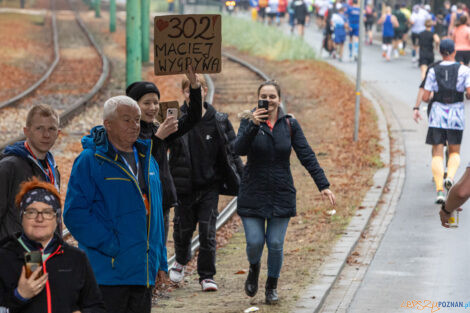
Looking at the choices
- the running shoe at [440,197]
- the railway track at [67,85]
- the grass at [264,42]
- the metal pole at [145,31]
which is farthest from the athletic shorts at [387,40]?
the running shoe at [440,197]

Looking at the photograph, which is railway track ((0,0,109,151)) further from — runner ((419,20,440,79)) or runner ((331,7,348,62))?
runner ((419,20,440,79))

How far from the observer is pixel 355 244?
10180 millimetres

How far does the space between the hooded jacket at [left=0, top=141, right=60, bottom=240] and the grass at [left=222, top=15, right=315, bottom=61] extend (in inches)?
1035

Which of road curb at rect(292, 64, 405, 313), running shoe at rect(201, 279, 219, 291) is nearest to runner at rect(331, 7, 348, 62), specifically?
road curb at rect(292, 64, 405, 313)

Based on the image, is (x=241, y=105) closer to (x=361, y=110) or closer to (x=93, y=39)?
(x=361, y=110)

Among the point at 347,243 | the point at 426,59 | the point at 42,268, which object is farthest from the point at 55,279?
the point at 426,59

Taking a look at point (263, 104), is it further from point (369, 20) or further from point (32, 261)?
point (369, 20)

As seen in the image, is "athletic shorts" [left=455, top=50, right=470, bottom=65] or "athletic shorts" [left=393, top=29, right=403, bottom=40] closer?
"athletic shorts" [left=455, top=50, right=470, bottom=65]

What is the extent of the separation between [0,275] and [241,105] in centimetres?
1786

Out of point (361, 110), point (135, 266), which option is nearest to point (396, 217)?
point (135, 266)

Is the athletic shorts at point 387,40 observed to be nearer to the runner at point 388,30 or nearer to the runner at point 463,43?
the runner at point 388,30

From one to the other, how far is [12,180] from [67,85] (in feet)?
69.9

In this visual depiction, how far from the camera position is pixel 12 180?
5621 millimetres

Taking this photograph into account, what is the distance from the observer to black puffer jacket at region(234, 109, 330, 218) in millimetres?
7699
